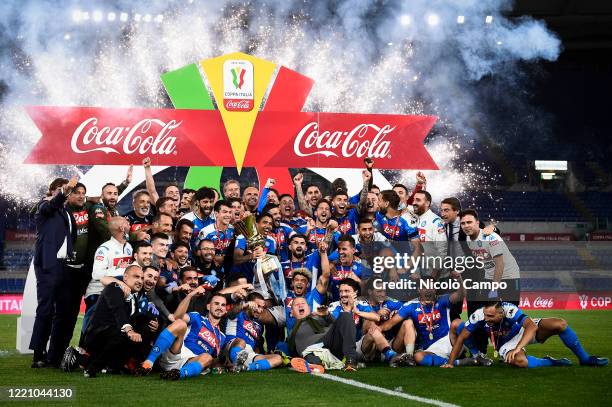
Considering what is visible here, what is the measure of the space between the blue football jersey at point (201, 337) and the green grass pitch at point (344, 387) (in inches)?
10.7

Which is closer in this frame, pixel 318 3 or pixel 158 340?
pixel 158 340

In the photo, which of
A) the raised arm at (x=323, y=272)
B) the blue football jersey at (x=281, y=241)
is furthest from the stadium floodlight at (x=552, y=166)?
the raised arm at (x=323, y=272)

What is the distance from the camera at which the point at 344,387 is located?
274 inches

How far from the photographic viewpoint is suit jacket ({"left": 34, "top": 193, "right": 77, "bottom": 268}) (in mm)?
8344

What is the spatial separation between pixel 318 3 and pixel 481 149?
30.4 feet

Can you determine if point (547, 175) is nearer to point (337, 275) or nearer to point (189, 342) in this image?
point (337, 275)

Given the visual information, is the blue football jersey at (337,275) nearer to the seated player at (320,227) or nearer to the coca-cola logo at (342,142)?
the seated player at (320,227)

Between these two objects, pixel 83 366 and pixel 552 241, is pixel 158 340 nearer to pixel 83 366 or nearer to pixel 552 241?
pixel 83 366

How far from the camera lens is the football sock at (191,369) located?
7.44 m

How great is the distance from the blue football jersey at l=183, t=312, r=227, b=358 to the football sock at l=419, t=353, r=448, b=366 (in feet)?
6.89

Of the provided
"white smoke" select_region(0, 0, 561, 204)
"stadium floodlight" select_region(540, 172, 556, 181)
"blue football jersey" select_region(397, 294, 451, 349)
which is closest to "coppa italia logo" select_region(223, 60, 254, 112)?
"blue football jersey" select_region(397, 294, 451, 349)

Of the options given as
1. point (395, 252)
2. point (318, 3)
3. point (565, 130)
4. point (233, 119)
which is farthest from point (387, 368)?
point (565, 130)

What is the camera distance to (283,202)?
33.4ft

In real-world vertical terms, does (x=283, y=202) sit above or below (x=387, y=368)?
A: above
